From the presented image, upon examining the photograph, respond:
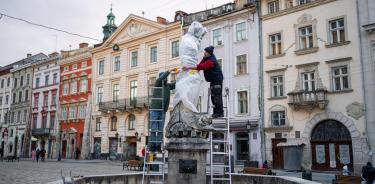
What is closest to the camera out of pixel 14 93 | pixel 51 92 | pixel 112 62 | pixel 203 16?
pixel 203 16

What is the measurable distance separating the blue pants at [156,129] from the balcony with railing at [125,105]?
27.4 meters

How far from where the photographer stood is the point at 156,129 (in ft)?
27.1

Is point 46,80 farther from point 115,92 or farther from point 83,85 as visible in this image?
point 115,92

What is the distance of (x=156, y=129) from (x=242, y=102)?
72.6ft

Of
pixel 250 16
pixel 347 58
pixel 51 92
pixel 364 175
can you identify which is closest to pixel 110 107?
pixel 51 92

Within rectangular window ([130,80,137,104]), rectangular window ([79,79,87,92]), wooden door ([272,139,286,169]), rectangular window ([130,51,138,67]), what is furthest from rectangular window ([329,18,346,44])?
rectangular window ([79,79,87,92])

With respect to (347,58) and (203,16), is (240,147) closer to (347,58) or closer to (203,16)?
(347,58)

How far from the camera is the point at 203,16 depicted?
33969 millimetres

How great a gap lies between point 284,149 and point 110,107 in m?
21.0

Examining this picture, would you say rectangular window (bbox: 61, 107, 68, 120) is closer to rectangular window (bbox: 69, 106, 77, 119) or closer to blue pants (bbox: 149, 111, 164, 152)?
rectangular window (bbox: 69, 106, 77, 119)

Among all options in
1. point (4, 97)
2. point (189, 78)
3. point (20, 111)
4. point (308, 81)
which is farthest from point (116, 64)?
point (189, 78)

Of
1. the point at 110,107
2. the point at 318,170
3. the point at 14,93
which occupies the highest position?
the point at 14,93

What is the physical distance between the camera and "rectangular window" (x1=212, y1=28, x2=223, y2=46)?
32.1m

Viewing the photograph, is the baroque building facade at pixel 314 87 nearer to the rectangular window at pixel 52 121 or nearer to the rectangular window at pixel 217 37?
the rectangular window at pixel 217 37
